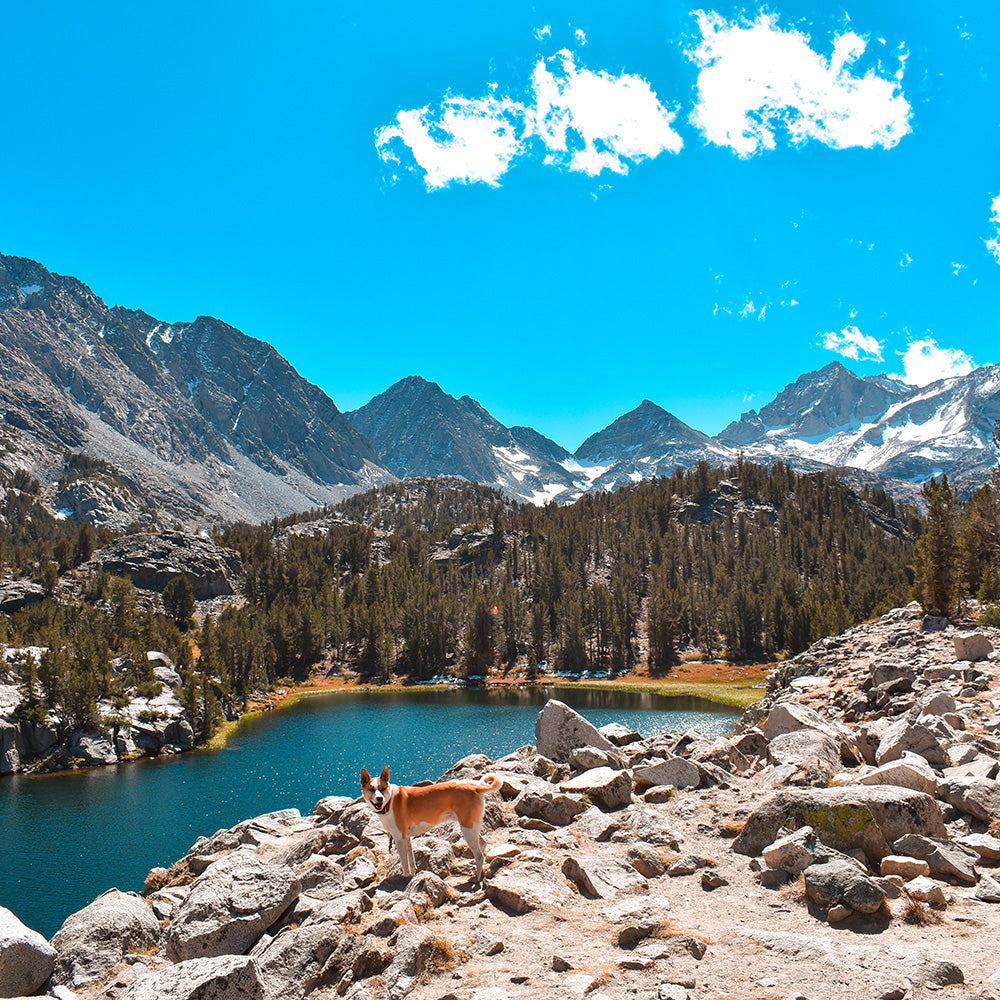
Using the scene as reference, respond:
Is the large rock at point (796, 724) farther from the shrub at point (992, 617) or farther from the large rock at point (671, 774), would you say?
the shrub at point (992, 617)

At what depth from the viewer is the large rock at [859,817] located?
37.8 feet

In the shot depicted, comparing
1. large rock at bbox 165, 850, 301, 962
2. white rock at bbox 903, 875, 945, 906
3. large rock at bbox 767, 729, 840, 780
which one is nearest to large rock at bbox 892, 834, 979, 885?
white rock at bbox 903, 875, 945, 906

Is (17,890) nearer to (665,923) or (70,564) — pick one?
(665,923)

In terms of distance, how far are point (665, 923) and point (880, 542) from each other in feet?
676

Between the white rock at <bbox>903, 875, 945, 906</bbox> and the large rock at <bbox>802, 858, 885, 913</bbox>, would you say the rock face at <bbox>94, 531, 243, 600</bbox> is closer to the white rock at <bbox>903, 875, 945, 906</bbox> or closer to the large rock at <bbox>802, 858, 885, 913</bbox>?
the large rock at <bbox>802, 858, 885, 913</bbox>

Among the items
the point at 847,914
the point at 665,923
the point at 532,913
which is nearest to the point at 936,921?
the point at 847,914

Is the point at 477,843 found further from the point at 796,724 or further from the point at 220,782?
the point at 220,782

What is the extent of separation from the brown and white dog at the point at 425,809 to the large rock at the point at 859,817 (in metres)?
5.57

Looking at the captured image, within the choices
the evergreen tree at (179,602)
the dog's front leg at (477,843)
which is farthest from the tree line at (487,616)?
the dog's front leg at (477,843)

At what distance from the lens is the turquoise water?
3562 centimetres

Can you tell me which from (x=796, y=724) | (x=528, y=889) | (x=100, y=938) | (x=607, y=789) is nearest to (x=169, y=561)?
(x=100, y=938)

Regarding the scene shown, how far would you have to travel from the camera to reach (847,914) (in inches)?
376

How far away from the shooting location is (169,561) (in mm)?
167375

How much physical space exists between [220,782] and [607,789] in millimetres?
48319
